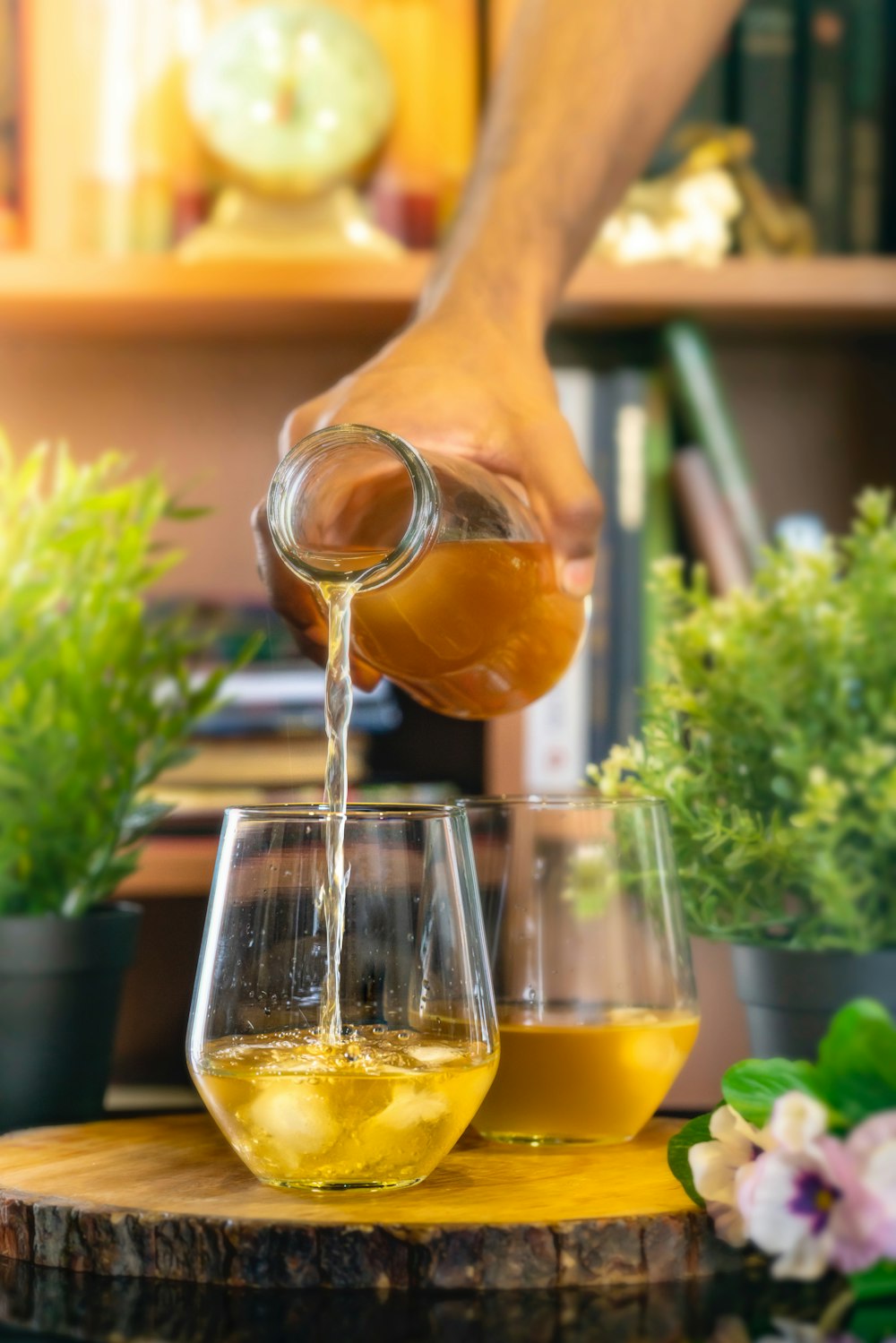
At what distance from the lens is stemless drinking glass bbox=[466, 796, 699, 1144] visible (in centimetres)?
74

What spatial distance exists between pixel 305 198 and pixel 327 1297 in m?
1.31

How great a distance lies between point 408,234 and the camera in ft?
5.56

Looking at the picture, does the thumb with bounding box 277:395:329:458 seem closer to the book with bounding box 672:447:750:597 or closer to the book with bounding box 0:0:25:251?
the book with bounding box 672:447:750:597

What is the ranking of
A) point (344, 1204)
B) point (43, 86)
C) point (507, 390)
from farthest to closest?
point (43, 86), point (507, 390), point (344, 1204)

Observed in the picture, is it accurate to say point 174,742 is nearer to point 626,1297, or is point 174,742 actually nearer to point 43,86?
point 626,1297

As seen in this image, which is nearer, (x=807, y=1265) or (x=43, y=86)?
(x=807, y=1265)

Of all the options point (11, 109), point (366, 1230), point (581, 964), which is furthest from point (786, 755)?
point (11, 109)

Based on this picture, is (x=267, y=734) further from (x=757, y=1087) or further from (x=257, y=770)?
(x=757, y=1087)

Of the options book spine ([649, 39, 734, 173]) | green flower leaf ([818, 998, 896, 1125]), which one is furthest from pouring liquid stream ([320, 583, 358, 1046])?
book spine ([649, 39, 734, 173])

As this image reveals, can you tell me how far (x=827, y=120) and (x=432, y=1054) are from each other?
4.45ft

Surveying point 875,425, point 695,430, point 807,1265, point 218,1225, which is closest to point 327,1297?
point 218,1225

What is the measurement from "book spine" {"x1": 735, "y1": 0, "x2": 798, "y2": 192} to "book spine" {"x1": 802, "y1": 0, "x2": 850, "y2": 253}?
0.05 ft

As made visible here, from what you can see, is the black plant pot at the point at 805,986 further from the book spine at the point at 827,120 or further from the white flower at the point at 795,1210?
the book spine at the point at 827,120

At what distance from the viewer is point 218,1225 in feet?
1.87
